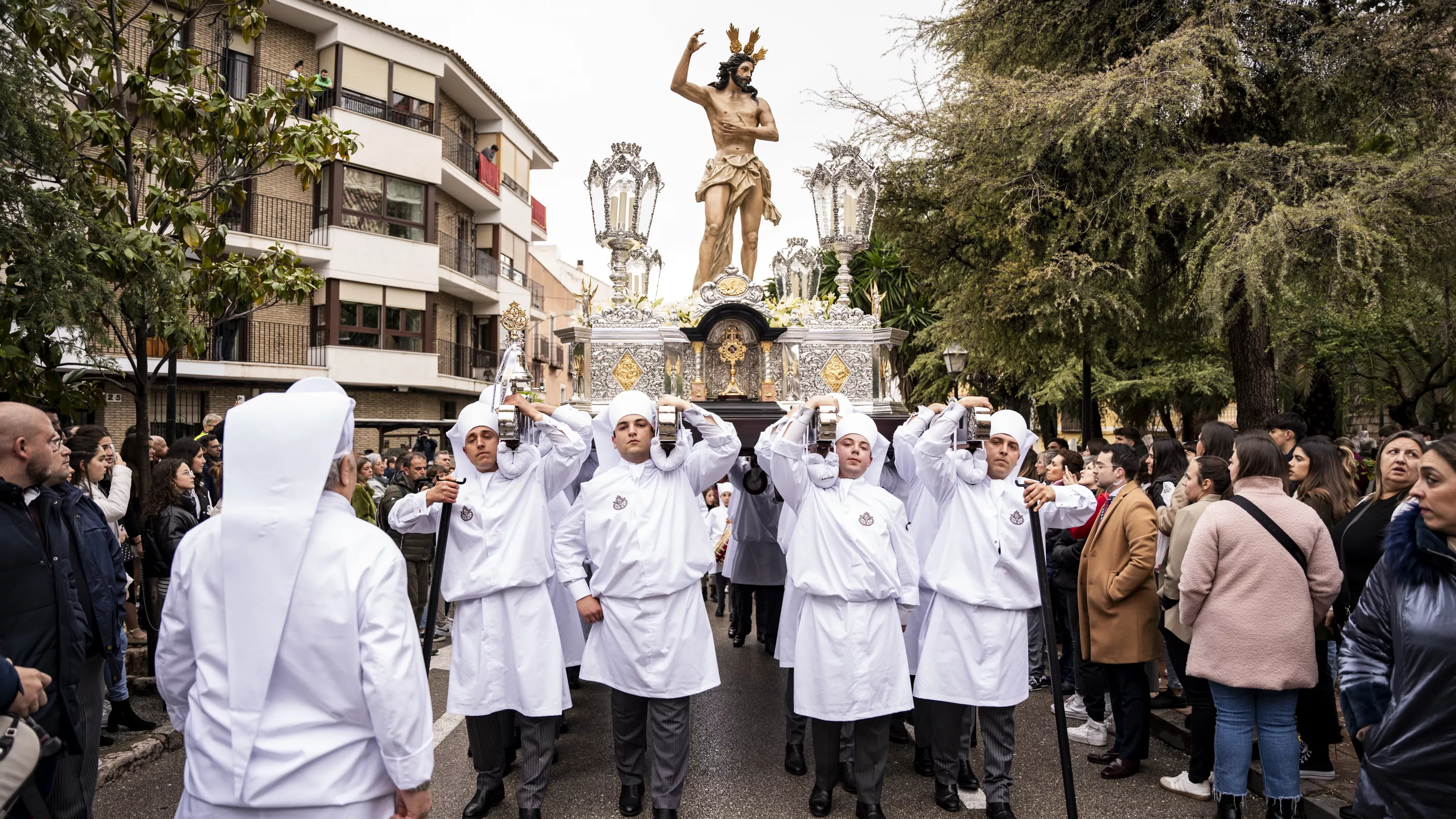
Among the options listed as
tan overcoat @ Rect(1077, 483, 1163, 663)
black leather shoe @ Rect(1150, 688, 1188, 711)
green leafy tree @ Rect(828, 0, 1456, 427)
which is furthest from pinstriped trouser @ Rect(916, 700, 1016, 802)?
green leafy tree @ Rect(828, 0, 1456, 427)

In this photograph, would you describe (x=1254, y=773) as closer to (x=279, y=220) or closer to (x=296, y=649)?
(x=296, y=649)

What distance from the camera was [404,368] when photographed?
25.0 meters

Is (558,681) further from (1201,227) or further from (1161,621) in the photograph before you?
(1201,227)

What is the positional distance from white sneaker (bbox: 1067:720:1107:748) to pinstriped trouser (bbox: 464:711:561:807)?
11.3ft

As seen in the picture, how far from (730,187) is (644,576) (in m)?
5.66

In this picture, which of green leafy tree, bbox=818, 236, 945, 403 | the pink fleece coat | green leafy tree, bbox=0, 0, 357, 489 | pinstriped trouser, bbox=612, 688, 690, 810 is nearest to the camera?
the pink fleece coat

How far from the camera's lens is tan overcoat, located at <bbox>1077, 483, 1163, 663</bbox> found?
222 inches

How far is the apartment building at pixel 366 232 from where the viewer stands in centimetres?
2231

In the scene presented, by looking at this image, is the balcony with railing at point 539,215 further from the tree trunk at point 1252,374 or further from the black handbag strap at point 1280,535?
the black handbag strap at point 1280,535

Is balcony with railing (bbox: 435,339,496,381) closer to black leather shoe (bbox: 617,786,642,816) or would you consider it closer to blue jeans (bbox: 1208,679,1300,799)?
black leather shoe (bbox: 617,786,642,816)

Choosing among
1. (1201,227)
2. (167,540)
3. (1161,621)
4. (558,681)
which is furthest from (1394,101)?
(167,540)

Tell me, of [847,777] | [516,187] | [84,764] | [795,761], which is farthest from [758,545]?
[516,187]

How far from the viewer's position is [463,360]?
29.0 m

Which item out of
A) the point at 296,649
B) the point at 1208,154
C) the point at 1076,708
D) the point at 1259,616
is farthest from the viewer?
the point at 1208,154
